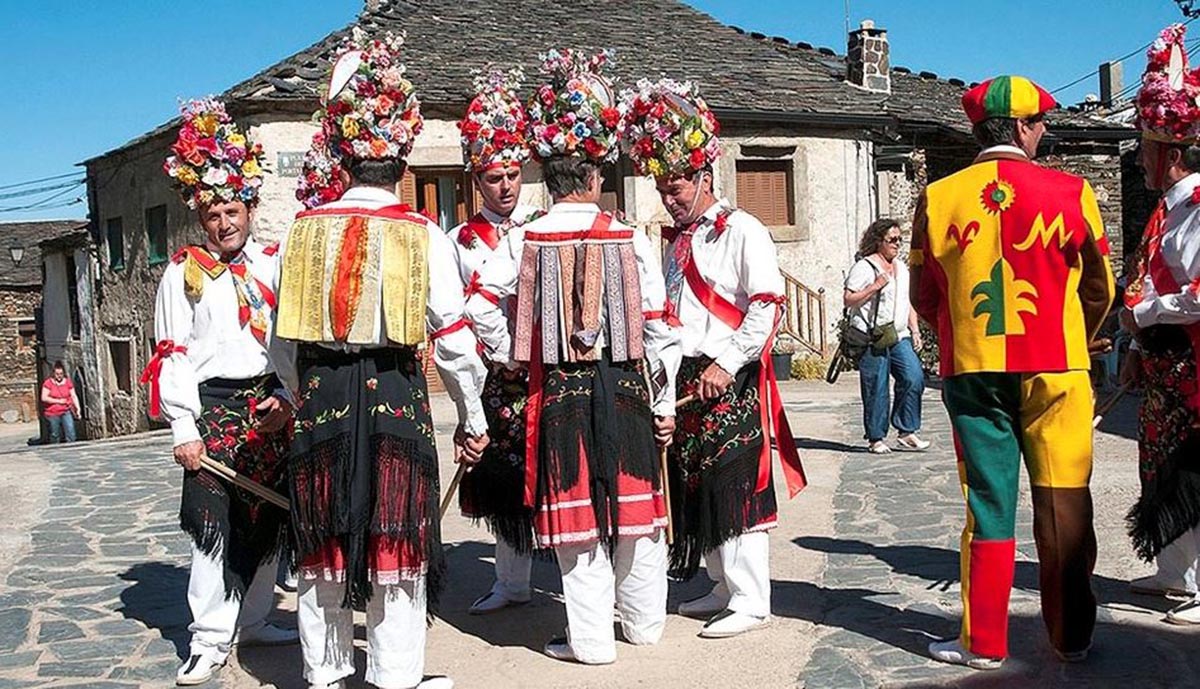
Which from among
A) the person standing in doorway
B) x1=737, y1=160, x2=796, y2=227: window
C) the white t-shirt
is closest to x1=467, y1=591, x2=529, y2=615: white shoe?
the white t-shirt

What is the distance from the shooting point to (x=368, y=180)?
4.01 meters

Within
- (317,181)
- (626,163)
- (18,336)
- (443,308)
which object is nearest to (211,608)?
(443,308)

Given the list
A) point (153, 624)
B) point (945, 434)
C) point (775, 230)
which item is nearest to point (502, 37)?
point (775, 230)

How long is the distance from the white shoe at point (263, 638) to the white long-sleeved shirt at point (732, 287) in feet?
6.55

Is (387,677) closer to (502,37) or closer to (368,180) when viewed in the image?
(368,180)

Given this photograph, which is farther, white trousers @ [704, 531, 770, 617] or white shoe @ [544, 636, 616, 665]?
white trousers @ [704, 531, 770, 617]

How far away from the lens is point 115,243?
20.9m

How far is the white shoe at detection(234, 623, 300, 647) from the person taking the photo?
496 cm

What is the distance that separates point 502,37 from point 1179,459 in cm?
1474

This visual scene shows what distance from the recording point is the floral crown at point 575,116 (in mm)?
4535

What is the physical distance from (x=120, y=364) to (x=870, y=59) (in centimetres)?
1421

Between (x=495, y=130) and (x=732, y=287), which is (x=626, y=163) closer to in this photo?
(x=495, y=130)

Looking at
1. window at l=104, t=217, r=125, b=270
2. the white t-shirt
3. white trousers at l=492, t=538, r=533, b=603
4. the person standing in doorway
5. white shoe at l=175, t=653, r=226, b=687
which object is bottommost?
the person standing in doorway

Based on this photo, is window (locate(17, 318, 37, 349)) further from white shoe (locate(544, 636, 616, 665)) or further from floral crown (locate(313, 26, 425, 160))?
floral crown (locate(313, 26, 425, 160))
